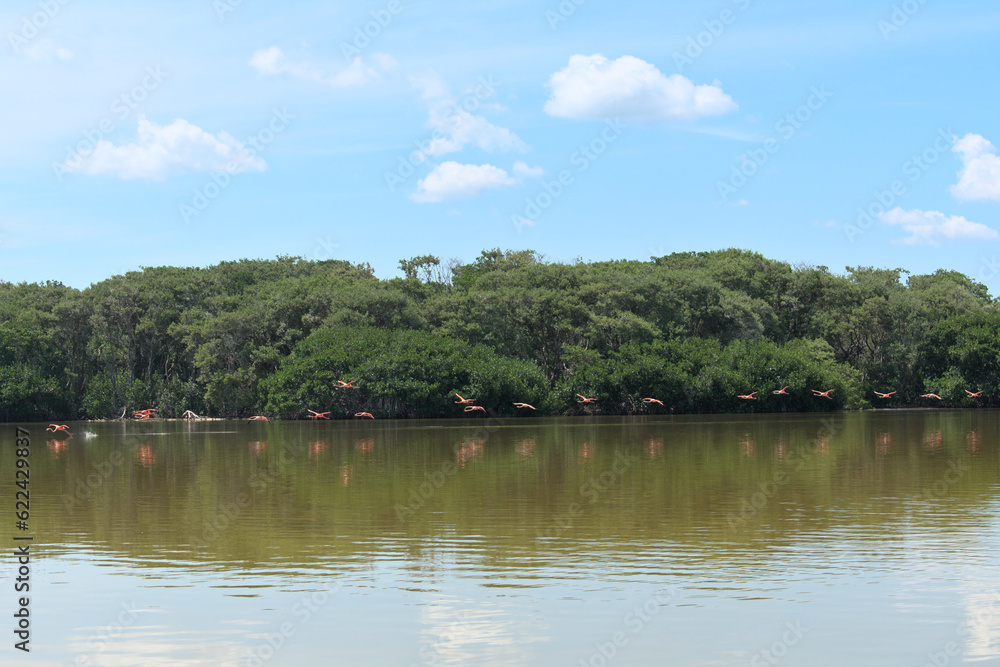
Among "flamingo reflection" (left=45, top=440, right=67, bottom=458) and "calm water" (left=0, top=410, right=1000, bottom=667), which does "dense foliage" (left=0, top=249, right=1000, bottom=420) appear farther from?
"calm water" (left=0, top=410, right=1000, bottom=667)

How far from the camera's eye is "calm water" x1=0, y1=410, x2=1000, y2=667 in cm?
935

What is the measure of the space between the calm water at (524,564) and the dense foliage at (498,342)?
37.9 metres

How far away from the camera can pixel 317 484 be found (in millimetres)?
23062

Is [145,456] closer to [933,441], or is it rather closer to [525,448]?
[525,448]

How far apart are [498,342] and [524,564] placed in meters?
57.8

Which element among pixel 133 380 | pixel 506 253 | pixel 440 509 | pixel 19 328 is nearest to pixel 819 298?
pixel 506 253

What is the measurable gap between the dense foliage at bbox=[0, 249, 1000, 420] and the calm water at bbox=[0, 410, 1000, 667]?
37883mm

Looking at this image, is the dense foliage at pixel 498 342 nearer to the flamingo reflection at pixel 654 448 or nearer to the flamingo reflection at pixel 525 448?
the flamingo reflection at pixel 525 448

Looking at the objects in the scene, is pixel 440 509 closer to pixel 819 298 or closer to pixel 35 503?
pixel 35 503

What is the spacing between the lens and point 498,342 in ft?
232

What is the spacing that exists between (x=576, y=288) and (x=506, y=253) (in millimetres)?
16421

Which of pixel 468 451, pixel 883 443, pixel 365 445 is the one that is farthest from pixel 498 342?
pixel 883 443

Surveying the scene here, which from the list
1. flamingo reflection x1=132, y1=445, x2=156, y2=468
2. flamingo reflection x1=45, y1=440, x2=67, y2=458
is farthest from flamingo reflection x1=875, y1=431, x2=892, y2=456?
flamingo reflection x1=45, y1=440, x2=67, y2=458

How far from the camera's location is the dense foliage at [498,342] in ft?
212
